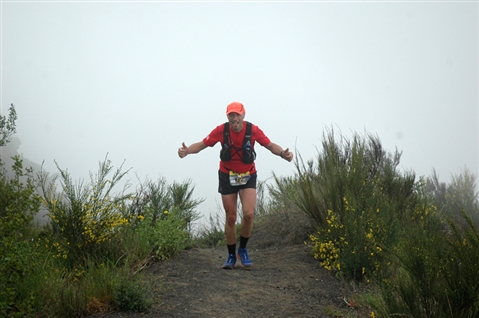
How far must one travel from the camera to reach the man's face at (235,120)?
770 centimetres

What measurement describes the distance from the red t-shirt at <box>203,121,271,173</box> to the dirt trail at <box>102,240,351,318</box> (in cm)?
145

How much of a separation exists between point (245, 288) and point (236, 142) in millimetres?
2016

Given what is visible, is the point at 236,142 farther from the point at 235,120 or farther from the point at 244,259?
the point at 244,259

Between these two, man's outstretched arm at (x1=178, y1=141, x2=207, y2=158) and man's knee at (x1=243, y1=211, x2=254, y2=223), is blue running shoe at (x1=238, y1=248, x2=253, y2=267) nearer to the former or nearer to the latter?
man's knee at (x1=243, y1=211, x2=254, y2=223)

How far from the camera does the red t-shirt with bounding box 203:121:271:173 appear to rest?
784 centimetres

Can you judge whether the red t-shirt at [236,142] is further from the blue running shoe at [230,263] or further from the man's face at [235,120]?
the blue running shoe at [230,263]

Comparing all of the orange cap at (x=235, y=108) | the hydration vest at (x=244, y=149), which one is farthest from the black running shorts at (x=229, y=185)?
the orange cap at (x=235, y=108)

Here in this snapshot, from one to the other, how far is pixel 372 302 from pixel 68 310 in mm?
3101

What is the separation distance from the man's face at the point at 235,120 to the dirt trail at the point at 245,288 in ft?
6.56

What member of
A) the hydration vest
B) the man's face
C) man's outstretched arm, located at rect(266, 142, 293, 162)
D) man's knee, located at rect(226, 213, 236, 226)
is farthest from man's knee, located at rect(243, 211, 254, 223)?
the man's face

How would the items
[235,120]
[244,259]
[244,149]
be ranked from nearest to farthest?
[235,120] → [244,149] → [244,259]

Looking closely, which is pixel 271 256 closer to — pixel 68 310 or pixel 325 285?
pixel 325 285

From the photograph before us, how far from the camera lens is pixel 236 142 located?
784 cm

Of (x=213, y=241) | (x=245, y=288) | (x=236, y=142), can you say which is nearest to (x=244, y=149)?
(x=236, y=142)
